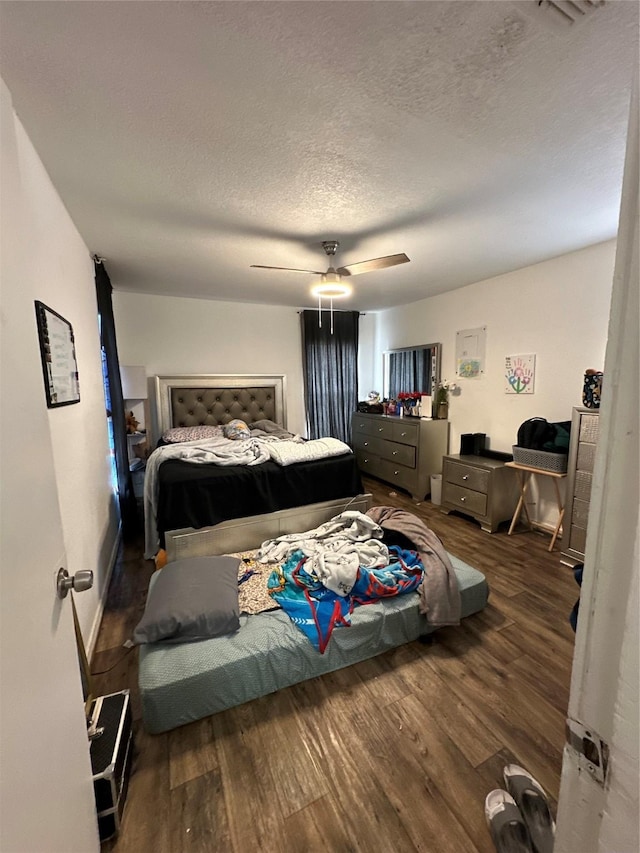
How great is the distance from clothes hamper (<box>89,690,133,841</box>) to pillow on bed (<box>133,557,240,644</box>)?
251 mm

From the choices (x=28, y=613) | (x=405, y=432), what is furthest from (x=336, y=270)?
(x=28, y=613)

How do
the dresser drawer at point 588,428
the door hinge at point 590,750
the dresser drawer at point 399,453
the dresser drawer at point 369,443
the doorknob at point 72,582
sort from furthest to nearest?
the dresser drawer at point 369,443
the dresser drawer at point 399,453
the dresser drawer at point 588,428
the doorknob at point 72,582
the door hinge at point 590,750

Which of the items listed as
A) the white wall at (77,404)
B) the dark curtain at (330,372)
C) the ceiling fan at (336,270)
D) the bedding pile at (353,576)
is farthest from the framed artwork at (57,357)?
the dark curtain at (330,372)

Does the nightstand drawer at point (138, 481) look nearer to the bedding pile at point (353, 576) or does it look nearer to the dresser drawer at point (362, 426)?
the bedding pile at point (353, 576)

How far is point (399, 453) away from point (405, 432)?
279mm

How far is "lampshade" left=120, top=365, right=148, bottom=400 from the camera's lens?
3471 millimetres

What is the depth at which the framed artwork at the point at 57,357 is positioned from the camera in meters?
1.42

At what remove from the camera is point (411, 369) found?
180 inches

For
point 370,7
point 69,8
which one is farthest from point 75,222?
point 370,7

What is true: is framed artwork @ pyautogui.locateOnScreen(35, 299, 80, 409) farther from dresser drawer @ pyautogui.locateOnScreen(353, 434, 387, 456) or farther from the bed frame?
dresser drawer @ pyautogui.locateOnScreen(353, 434, 387, 456)

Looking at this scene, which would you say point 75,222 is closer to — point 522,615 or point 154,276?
point 154,276

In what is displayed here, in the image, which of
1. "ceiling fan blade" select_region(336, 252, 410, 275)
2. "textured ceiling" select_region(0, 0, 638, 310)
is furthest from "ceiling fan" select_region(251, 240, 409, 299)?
"textured ceiling" select_region(0, 0, 638, 310)

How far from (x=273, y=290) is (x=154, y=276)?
1.15 meters

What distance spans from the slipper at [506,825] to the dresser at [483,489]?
2.27m
